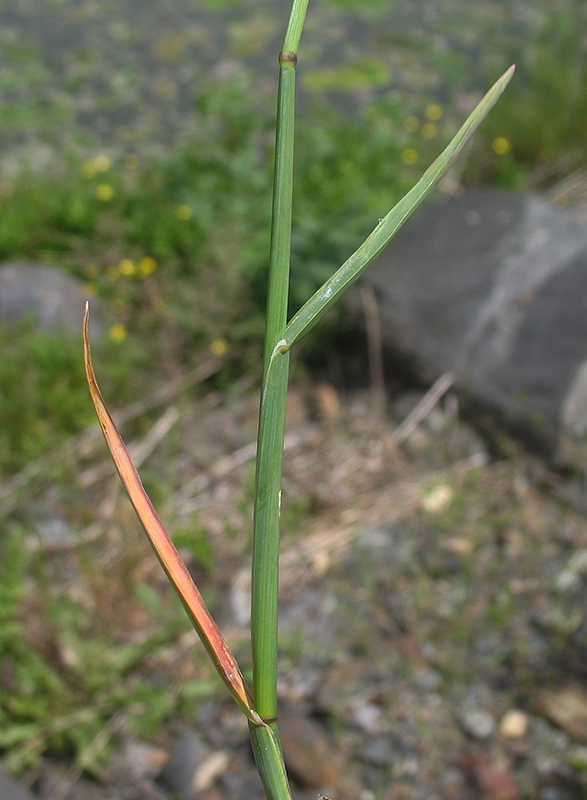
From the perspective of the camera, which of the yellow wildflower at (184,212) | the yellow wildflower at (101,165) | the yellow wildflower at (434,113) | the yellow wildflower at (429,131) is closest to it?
the yellow wildflower at (184,212)

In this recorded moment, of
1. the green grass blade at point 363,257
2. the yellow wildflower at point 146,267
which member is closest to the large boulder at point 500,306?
the yellow wildflower at point 146,267

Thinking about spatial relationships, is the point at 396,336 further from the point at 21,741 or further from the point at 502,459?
the point at 21,741

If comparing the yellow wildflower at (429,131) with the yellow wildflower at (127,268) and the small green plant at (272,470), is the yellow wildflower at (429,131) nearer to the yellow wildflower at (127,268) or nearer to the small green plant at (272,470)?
the yellow wildflower at (127,268)

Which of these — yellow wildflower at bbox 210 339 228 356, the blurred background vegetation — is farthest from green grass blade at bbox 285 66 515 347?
yellow wildflower at bbox 210 339 228 356

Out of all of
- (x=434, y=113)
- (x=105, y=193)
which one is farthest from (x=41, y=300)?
(x=434, y=113)

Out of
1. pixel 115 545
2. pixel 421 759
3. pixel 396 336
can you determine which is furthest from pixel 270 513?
pixel 396 336

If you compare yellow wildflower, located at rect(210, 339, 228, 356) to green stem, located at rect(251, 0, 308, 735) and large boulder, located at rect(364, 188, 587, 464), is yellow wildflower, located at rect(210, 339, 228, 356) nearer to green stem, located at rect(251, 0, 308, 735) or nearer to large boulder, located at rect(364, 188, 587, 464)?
large boulder, located at rect(364, 188, 587, 464)
